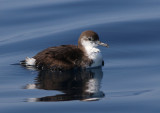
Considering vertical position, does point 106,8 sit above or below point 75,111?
above

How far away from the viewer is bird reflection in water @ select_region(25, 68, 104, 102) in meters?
11.2

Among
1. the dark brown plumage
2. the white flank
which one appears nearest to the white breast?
the dark brown plumage

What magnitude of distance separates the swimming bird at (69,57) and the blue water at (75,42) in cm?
24

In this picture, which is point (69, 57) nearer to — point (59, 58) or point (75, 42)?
point (59, 58)

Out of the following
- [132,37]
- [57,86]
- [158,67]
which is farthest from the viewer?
[132,37]

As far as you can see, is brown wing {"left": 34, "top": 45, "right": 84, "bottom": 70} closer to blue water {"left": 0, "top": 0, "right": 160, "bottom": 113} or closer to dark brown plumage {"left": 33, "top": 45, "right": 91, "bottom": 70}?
dark brown plumage {"left": 33, "top": 45, "right": 91, "bottom": 70}

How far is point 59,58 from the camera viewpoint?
13461 millimetres

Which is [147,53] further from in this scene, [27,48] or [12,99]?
[12,99]

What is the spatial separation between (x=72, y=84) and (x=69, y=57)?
1.29m

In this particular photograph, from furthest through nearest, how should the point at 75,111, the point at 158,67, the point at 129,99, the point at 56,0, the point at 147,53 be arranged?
the point at 56,0 → the point at 147,53 → the point at 158,67 → the point at 129,99 → the point at 75,111

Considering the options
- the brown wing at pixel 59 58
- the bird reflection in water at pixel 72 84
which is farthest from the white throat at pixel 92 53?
the brown wing at pixel 59 58

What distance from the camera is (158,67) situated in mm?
13383

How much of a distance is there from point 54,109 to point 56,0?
1086cm

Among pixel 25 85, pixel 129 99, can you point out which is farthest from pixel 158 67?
pixel 25 85
